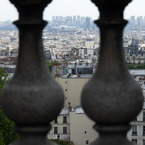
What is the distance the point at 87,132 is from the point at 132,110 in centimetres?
2978

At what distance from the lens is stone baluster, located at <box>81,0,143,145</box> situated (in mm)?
2912

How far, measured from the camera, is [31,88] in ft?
9.64

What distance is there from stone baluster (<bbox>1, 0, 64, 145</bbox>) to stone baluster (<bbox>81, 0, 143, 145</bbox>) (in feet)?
0.58

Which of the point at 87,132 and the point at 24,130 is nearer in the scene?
the point at 24,130

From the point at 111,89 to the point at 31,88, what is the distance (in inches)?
15.1

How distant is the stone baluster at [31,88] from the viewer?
2936mm

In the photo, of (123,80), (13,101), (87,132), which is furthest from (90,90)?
(87,132)

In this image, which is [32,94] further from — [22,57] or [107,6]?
[107,6]

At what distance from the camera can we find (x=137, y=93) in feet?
9.73

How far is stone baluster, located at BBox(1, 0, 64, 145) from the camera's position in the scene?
9.63 feet

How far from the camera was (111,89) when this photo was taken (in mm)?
2906

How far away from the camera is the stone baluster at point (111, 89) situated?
9.55 ft

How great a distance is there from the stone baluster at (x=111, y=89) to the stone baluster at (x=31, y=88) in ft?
0.58

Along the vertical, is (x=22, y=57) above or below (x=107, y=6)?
below
